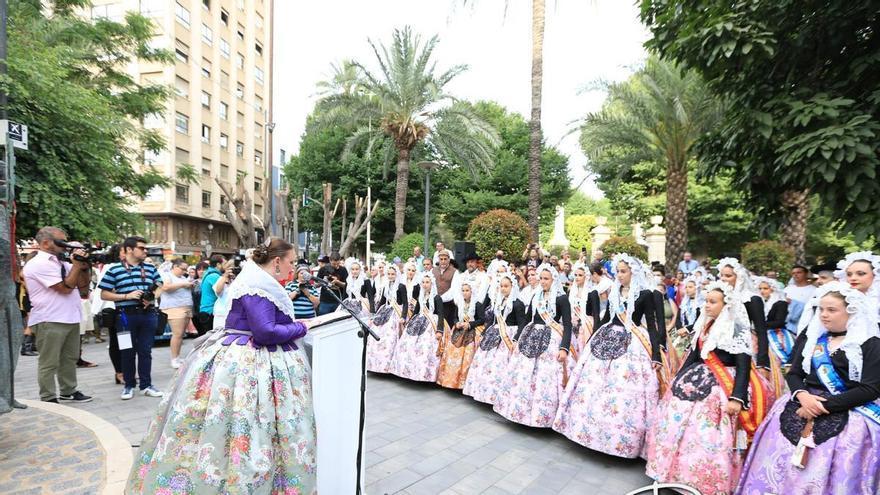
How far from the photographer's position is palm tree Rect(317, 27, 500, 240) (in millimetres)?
17594

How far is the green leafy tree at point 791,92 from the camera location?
4.77 m

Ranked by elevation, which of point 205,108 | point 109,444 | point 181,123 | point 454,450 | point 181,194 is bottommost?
point 454,450

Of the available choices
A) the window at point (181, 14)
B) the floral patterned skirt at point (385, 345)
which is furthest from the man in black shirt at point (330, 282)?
the window at point (181, 14)

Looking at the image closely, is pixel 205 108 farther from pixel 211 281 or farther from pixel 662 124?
pixel 662 124

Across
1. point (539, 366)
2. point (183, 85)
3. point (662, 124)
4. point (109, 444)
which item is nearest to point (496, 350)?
point (539, 366)

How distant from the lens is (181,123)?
100 feet

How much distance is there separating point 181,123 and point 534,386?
3320 cm

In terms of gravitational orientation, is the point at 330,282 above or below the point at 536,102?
below

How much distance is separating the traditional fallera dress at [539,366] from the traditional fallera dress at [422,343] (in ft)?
5.14

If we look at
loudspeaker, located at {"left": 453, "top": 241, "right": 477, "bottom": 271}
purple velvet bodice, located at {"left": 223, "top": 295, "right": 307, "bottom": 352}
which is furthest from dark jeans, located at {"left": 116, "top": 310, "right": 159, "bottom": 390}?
loudspeaker, located at {"left": 453, "top": 241, "right": 477, "bottom": 271}

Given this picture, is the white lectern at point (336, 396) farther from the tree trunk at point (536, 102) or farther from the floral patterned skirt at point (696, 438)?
the tree trunk at point (536, 102)

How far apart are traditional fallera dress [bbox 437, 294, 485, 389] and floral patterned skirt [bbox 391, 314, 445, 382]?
0.54 feet

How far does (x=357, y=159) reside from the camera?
25.4 meters

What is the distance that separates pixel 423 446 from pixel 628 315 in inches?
97.8
